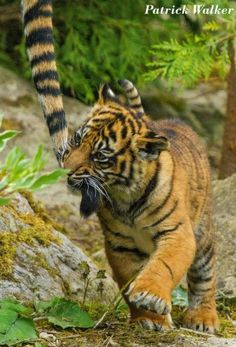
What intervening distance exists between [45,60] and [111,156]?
949mm

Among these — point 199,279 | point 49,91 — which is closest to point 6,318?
point 49,91

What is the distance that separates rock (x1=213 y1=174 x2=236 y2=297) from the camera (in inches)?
311

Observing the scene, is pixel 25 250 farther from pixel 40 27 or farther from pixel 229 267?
pixel 229 267

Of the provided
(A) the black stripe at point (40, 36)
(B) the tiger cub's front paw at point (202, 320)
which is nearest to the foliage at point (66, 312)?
(B) the tiger cub's front paw at point (202, 320)

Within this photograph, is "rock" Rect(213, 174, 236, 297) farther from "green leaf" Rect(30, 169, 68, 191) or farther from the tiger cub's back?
"green leaf" Rect(30, 169, 68, 191)

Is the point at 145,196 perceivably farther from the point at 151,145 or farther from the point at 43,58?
the point at 43,58

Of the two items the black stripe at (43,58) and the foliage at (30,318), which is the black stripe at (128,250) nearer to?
the foliage at (30,318)

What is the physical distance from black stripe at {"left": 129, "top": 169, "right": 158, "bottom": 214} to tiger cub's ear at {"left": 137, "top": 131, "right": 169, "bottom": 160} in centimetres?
16

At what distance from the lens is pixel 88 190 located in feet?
18.9

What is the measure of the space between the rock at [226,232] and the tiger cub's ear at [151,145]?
2009mm

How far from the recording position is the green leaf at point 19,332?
5242mm

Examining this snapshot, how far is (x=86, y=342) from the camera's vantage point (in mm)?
5539

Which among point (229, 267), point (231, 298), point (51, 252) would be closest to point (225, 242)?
point (229, 267)

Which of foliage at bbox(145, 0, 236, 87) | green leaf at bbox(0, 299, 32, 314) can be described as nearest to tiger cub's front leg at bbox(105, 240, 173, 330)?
green leaf at bbox(0, 299, 32, 314)
